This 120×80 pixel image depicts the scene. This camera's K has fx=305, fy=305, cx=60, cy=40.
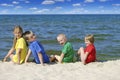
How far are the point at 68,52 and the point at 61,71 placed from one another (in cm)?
120

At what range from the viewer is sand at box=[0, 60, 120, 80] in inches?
265

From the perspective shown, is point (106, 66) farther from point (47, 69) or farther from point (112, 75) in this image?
point (47, 69)

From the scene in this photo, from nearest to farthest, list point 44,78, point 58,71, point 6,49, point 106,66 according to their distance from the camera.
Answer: point 44,78
point 58,71
point 106,66
point 6,49

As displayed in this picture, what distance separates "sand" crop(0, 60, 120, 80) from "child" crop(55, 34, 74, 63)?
355mm

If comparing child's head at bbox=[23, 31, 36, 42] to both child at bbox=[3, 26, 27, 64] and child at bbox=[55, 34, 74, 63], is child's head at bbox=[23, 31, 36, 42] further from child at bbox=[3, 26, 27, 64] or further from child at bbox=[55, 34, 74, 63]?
child at bbox=[55, 34, 74, 63]

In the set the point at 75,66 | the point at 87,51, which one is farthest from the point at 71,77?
the point at 87,51

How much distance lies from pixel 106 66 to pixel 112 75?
869mm

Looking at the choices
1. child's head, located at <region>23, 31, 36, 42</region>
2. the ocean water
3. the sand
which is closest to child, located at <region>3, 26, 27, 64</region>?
child's head, located at <region>23, 31, 36, 42</region>

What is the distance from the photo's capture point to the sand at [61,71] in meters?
6.73

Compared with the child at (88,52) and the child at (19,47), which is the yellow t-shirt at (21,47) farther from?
the child at (88,52)

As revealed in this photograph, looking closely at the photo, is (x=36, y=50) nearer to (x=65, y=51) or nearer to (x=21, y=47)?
(x=21, y=47)

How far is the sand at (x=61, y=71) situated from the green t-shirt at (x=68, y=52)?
1.42 feet

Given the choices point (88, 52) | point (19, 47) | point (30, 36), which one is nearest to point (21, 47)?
point (19, 47)

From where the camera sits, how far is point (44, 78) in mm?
6641
